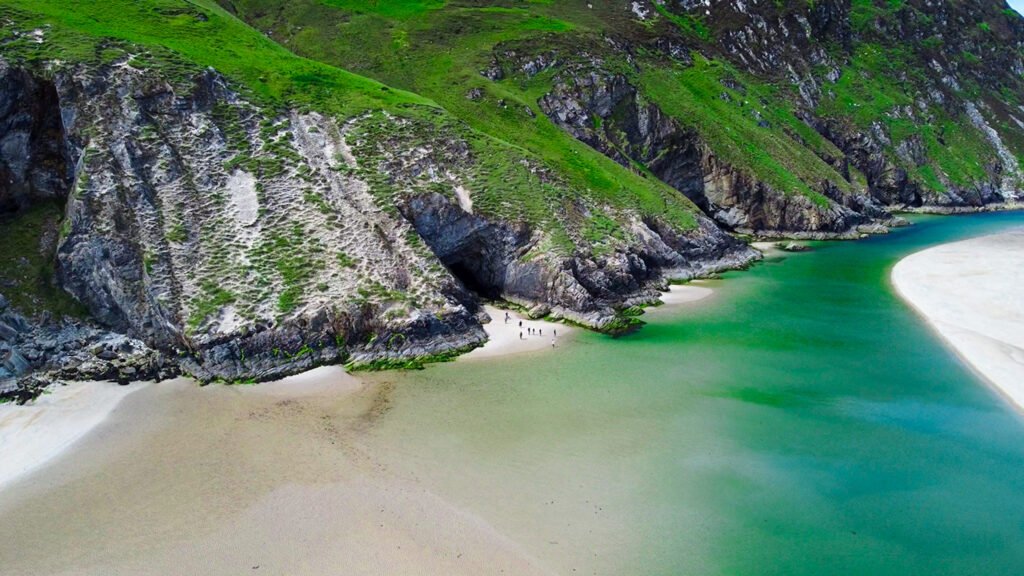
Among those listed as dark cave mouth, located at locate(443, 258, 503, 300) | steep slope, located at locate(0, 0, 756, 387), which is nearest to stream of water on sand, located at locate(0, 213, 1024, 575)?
steep slope, located at locate(0, 0, 756, 387)

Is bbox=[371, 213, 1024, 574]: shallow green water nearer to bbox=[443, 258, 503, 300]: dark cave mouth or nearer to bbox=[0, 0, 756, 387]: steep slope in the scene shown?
bbox=[0, 0, 756, 387]: steep slope

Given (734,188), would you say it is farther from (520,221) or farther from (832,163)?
(520,221)

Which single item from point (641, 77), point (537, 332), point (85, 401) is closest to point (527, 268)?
point (537, 332)

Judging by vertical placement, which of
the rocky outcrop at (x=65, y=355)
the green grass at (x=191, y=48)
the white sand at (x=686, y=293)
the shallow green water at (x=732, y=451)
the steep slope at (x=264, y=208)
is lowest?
the shallow green water at (x=732, y=451)

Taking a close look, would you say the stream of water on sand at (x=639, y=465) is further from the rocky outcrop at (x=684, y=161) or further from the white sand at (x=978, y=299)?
the rocky outcrop at (x=684, y=161)

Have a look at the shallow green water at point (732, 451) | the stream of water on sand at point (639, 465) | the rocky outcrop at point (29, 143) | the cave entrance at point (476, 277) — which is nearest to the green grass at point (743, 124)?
the shallow green water at point (732, 451)

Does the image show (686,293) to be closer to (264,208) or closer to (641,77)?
(264,208)
